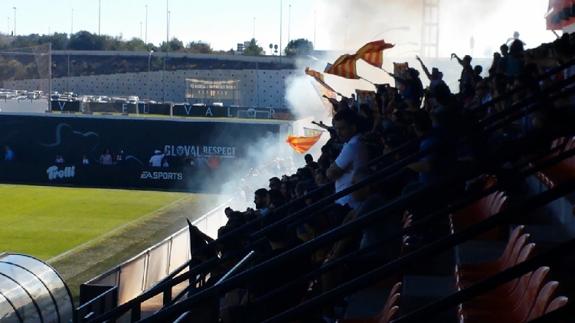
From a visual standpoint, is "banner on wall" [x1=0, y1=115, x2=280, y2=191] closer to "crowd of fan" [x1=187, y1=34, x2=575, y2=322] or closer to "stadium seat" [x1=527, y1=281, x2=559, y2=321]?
"crowd of fan" [x1=187, y1=34, x2=575, y2=322]

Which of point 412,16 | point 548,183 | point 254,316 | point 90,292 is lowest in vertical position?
point 90,292

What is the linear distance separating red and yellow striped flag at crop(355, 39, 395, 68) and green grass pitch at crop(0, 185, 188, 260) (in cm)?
901

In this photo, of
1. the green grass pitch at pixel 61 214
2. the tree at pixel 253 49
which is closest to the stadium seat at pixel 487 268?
the green grass pitch at pixel 61 214

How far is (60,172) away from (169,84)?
4648cm

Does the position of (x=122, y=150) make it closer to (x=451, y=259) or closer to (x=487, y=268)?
(x=451, y=259)

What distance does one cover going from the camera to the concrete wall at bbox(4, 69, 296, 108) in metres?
63.8

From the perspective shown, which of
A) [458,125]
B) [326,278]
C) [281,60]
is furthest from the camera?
[281,60]

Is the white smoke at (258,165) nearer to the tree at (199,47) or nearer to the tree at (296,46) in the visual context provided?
the tree at (296,46)

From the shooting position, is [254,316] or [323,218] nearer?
[254,316]

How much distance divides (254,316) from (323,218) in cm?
137

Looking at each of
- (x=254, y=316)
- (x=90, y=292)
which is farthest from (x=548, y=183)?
(x=90, y=292)

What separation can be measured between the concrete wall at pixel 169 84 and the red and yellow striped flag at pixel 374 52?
46638mm

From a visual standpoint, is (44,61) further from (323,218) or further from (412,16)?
(323,218)

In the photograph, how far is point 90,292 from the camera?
1199 centimetres
